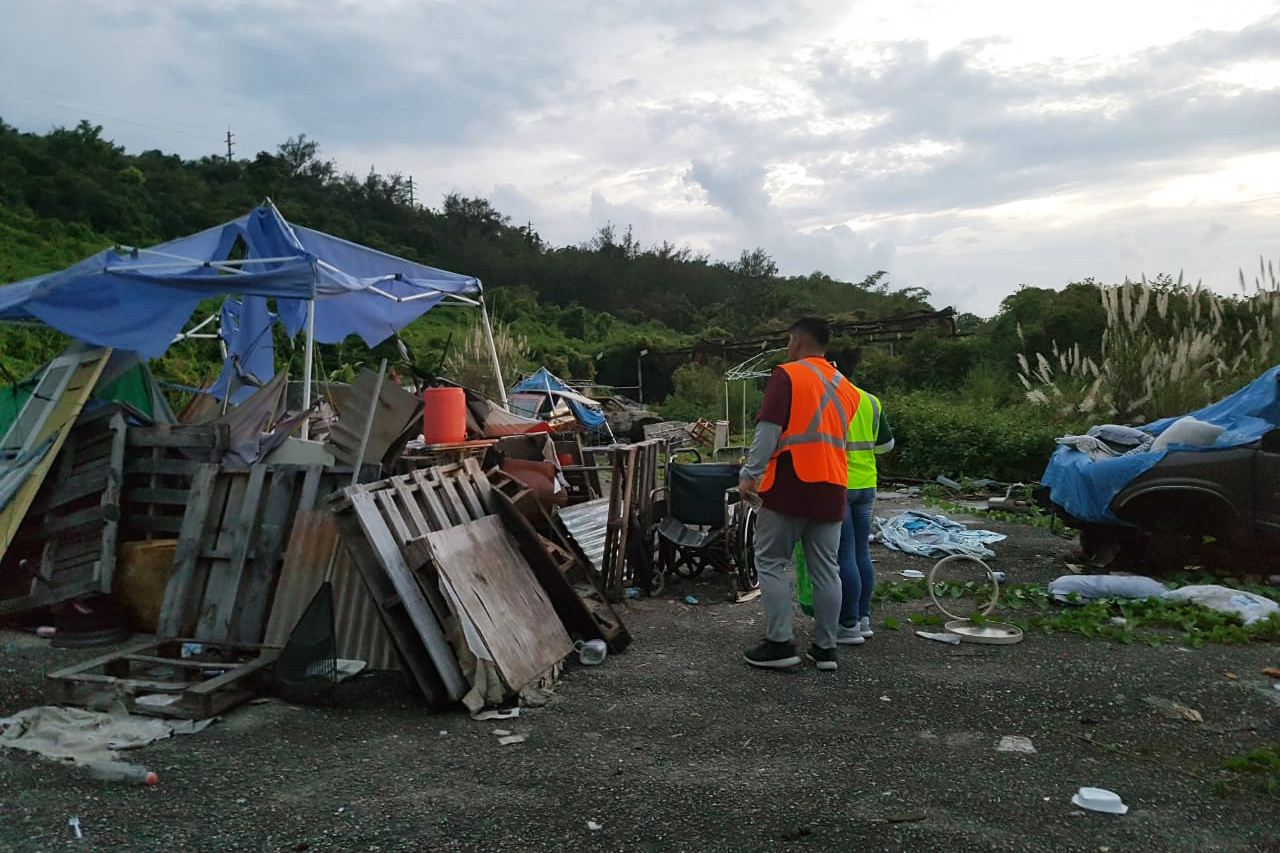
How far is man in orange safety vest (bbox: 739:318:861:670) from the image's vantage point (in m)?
5.21

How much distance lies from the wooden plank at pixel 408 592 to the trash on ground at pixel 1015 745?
8.24 feet

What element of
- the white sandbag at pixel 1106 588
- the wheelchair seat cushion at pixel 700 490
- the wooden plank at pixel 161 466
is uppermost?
the wooden plank at pixel 161 466

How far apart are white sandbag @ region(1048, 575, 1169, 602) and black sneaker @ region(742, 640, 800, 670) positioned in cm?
262

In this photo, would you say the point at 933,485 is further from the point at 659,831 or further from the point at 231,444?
the point at 659,831

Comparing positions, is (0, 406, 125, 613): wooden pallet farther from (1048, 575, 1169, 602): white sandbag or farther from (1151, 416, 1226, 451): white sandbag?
(1151, 416, 1226, 451): white sandbag

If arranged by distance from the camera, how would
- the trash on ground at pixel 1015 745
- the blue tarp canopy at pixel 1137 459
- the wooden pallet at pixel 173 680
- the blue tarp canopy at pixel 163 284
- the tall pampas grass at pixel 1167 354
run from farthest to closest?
the tall pampas grass at pixel 1167 354 → the blue tarp canopy at pixel 1137 459 → the blue tarp canopy at pixel 163 284 → the wooden pallet at pixel 173 680 → the trash on ground at pixel 1015 745

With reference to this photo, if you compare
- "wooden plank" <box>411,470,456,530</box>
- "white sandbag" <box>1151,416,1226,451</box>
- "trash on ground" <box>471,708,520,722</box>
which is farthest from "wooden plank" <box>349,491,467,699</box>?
"white sandbag" <box>1151,416,1226,451</box>

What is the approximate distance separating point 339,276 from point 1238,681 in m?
7.31

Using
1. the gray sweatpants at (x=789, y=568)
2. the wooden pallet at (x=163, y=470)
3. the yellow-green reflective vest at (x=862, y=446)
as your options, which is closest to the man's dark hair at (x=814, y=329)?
the yellow-green reflective vest at (x=862, y=446)

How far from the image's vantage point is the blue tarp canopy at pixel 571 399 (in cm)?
1606

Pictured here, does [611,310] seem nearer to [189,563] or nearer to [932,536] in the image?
[932,536]

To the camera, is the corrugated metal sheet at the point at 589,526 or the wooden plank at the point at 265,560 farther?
the corrugated metal sheet at the point at 589,526

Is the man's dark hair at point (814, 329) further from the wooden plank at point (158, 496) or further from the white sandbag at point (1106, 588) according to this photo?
the wooden plank at point (158, 496)

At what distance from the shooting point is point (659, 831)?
3367 millimetres
